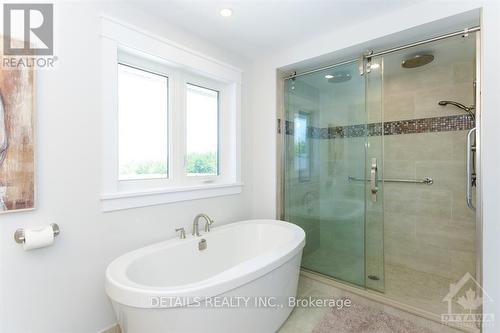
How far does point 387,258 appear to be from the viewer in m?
2.86

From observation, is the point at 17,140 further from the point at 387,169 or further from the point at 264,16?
the point at 387,169

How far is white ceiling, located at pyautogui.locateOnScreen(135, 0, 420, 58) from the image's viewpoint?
5.83 feet

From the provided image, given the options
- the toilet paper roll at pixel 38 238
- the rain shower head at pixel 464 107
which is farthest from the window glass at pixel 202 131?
the rain shower head at pixel 464 107

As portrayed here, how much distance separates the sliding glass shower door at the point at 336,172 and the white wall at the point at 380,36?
0.20 m

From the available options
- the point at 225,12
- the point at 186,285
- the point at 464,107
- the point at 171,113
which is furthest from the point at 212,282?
the point at 464,107

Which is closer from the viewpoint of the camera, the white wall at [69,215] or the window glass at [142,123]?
the white wall at [69,215]

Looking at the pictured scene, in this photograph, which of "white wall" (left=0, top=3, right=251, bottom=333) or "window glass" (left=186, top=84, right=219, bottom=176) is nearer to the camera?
"white wall" (left=0, top=3, right=251, bottom=333)

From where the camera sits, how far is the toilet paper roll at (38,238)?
1.27 meters

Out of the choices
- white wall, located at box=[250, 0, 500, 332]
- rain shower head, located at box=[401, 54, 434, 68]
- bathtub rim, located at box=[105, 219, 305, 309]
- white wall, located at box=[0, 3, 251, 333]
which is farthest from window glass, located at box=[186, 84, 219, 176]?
rain shower head, located at box=[401, 54, 434, 68]

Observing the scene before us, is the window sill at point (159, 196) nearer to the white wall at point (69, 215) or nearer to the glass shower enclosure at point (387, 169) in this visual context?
the white wall at point (69, 215)

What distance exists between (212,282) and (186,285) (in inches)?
5.1

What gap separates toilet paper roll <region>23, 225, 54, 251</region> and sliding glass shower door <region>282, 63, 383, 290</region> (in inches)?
80.3

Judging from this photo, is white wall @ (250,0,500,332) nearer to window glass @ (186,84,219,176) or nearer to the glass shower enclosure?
the glass shower enclosure

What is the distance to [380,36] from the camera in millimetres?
1960
